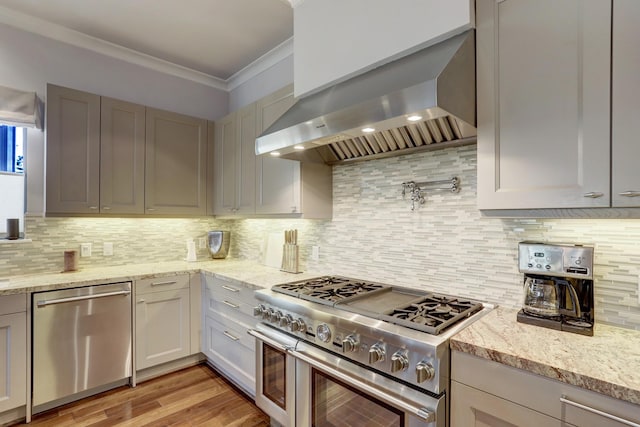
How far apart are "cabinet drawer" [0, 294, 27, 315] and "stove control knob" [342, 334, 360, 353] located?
2.15 metres

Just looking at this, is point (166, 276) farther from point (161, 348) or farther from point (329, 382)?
point (329, 382)

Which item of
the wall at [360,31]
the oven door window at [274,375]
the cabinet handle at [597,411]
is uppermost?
the wall at [360,31]

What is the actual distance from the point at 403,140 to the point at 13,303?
2672 millimetres

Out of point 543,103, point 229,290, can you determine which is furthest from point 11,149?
point 543,103

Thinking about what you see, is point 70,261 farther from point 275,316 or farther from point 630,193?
point 630,193

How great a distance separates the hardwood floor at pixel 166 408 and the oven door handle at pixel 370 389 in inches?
32.4

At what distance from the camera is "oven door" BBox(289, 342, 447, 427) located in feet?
4.06

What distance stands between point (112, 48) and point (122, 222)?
5.23 ft

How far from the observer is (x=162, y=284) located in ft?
8.72

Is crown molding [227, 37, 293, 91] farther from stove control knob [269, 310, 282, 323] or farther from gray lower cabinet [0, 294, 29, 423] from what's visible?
gray lower cabinet [0, 294, 29, 423]

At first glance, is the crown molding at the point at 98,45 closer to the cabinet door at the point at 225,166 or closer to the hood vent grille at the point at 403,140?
the cabinet door at the point at 225,166

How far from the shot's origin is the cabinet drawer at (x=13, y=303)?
202cm

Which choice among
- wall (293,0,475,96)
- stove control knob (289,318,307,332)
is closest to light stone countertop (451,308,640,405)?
stove control knob (289,318,307,332)

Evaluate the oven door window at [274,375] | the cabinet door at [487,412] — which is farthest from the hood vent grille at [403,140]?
the oven door window at [274,375]
